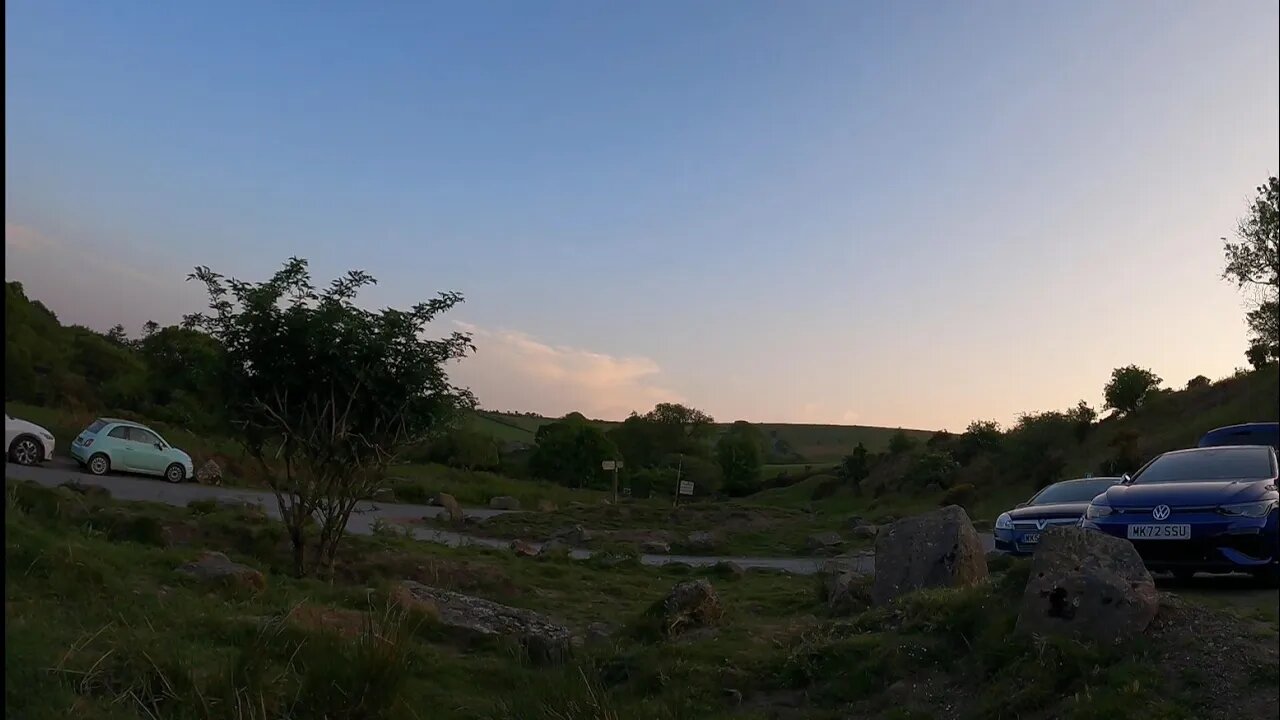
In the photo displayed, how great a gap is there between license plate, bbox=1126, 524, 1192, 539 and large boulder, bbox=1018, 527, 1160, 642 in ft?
5.68

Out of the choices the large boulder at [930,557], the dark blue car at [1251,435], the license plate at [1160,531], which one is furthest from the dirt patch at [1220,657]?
the dark blue car at [1251,435]

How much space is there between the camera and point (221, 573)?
34.0 feet

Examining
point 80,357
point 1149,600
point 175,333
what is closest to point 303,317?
point 175,333

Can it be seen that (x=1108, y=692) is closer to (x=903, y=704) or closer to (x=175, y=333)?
(x=903, y=704)

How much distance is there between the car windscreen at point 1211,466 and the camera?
9.02 m

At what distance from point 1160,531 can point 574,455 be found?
68.8 metres

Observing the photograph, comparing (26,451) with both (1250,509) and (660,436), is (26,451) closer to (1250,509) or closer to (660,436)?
(1250,509)

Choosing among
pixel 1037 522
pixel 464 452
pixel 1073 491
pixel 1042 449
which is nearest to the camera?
pixel 1037 522

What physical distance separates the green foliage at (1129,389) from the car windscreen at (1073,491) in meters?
37.0

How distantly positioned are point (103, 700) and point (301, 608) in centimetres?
304

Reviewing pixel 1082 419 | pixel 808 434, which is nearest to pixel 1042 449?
pixel 1082 419

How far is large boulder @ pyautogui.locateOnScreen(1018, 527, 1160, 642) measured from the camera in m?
6.22

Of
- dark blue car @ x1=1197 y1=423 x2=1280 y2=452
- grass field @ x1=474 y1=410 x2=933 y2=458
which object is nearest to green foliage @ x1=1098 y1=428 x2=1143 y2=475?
dark blue car @ x1=1197 y1=423 x2=1280 y2=452

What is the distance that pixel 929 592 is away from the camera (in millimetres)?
8180
